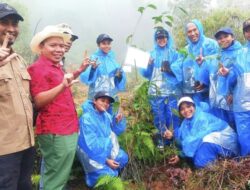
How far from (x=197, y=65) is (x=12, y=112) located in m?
2.89

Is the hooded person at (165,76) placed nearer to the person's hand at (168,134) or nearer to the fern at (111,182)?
the person's hand at (168,134)

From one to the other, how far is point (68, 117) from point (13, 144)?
1.92ft

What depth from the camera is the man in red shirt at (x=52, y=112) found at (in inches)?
110

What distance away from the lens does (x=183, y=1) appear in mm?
22703

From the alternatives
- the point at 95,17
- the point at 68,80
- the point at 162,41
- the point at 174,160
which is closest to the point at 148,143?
the point at 174,160

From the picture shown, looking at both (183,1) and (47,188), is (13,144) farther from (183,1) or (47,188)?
(183,1)

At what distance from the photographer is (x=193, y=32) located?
15.1ft

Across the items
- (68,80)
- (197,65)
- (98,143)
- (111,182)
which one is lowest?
(111,182)

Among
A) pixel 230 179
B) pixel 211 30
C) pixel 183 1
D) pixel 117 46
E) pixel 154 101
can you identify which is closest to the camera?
pixel 230 179

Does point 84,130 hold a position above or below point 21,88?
below

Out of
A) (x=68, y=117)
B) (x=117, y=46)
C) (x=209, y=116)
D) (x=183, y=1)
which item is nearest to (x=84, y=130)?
(x=68, y=117)

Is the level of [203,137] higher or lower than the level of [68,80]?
lower

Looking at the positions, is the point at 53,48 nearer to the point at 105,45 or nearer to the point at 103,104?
the point at 103,104

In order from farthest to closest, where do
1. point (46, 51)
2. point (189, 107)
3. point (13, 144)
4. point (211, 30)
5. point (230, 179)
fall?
point (211, 30), point (189, 107), point (230, 179), point (46, 51), point (13, 144)
